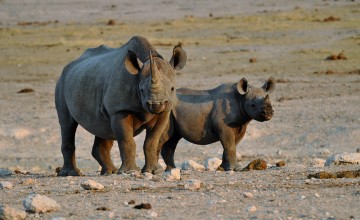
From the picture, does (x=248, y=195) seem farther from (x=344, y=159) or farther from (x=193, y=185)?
(x=344, y=159)

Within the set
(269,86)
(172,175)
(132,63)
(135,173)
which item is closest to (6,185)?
(135,173)

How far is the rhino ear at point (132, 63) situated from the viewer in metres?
11.1

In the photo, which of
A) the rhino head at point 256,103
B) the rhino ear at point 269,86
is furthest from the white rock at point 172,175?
the rhino ear at point 269,86

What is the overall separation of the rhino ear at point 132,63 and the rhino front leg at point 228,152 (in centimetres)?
179

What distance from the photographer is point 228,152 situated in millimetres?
12453

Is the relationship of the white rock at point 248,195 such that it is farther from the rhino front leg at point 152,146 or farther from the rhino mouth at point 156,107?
the rhino front leg at point 152,146

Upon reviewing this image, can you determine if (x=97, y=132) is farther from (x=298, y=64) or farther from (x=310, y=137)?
(x=298, y=64)

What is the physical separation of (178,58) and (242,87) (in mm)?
1648

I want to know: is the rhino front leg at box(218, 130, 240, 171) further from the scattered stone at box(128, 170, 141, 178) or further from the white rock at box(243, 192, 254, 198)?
the white rock at box(243, 192, 254, 198)

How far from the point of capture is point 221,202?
8820 mm

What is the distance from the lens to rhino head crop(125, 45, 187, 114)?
34.6 feet

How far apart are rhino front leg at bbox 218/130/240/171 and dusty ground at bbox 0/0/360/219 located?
820 millimetres

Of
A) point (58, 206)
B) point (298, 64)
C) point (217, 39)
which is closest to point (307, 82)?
point (298, 64)

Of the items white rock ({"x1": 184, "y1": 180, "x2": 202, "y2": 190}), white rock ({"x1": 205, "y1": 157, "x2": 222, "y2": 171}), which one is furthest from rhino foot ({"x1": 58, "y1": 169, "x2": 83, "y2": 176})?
white rock ({"x1": 184, "y1": 180, "x2": 202, "y2": 190})
